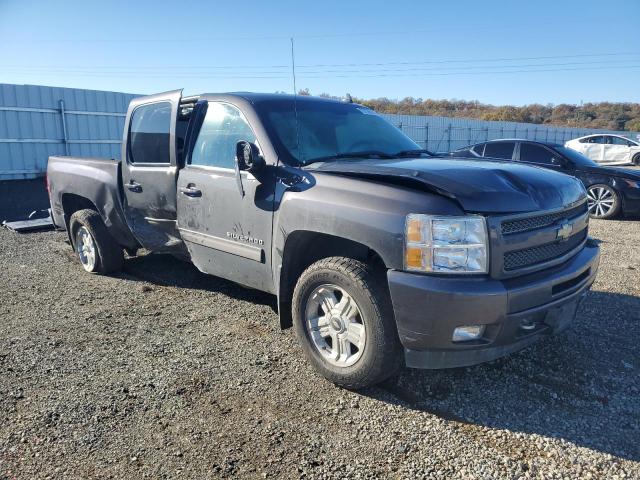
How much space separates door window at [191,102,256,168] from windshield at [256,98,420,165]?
0.21 m

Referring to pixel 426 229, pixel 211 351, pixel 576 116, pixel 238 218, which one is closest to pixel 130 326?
pixel 211 351

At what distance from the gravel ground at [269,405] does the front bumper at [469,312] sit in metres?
0.43

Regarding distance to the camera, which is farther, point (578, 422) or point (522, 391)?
point (522, 391)

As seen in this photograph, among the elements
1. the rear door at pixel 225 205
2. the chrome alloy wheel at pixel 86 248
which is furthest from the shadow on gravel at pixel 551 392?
the chrome alloy wheel at pixel 86 248

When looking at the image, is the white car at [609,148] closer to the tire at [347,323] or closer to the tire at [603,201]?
the tire at [603,201]

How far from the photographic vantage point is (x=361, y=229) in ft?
9.57

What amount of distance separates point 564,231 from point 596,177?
7.58m

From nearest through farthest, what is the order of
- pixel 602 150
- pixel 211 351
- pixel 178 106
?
pixel 211 351, pixel 178 106, pixel 602 150

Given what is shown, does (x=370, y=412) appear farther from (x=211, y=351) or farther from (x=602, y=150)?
(x=602, y=150)

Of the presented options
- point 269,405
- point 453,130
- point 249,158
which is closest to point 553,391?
point 269,405

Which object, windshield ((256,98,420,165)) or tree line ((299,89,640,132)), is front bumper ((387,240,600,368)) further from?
tree line ((299,89,640,132))

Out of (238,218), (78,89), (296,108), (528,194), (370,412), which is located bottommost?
(370,412)

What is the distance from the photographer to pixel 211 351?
3791 mm

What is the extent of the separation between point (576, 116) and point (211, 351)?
7989cm
